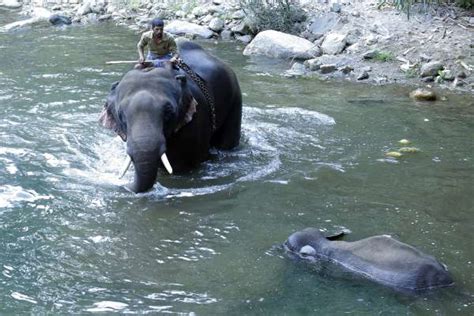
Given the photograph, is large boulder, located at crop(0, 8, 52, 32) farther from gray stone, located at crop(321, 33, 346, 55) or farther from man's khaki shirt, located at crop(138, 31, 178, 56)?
man's khaki shirt, located at crop(138, 31, 178, 56)

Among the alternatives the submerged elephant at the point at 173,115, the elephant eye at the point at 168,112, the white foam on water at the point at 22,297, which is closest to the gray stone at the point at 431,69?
the submerged elephant at the point at 173,115

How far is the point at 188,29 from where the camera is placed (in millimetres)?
16781

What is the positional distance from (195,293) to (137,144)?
1.75m

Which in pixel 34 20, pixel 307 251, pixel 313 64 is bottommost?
pixel 34 20

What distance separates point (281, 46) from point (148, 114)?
7.68m

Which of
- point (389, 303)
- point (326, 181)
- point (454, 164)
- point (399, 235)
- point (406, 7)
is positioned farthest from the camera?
point (406, 7)

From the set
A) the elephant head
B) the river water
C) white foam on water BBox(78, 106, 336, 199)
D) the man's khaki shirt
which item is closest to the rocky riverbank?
the river water

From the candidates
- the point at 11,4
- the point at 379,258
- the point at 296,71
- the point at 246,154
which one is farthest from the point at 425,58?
the point at 11,4

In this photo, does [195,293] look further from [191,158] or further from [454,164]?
[454,164]

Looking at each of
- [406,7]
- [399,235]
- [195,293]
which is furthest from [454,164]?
[406,7]

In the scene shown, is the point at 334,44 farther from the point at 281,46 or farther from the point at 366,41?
the point at 281,46

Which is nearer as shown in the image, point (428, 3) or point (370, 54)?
point (370, 54)

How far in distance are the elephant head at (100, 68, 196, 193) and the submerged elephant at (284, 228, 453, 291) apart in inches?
57.5

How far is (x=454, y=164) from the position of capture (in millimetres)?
8219
